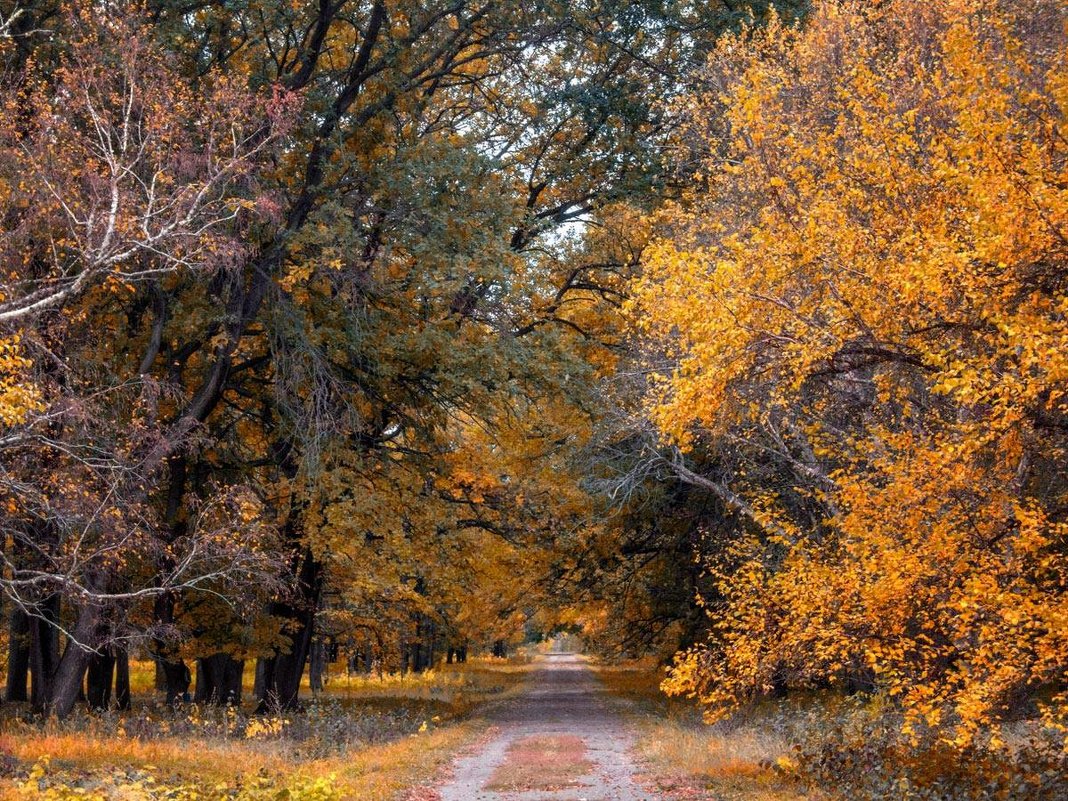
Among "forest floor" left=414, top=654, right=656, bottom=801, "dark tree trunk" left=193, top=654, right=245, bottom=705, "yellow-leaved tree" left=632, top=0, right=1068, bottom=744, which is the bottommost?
"forest floor" left=414, top=654, right=656, bottom=801

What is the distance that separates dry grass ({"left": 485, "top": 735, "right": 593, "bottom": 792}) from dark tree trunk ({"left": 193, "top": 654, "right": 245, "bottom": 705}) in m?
9.36

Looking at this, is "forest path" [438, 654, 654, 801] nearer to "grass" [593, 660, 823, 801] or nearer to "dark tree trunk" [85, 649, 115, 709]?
"grass" [593, 660, 823, 801]

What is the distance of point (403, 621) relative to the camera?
99.6 ft

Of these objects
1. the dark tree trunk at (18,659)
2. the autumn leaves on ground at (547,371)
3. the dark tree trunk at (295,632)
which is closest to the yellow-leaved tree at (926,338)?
the autumn leaves on ground at (547,371)

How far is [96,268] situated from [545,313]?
12.5 m

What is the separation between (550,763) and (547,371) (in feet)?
20.7

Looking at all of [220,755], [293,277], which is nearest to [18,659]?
[293,277]

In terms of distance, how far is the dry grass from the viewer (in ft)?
45.2

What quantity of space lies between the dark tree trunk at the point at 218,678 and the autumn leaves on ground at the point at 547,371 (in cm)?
18

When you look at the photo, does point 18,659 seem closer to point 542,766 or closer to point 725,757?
point 542,766

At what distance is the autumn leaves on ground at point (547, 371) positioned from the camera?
935cm

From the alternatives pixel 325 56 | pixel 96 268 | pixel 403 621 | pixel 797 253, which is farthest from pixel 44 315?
pixel 403 621

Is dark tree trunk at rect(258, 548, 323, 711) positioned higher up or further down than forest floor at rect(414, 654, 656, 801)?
higher up

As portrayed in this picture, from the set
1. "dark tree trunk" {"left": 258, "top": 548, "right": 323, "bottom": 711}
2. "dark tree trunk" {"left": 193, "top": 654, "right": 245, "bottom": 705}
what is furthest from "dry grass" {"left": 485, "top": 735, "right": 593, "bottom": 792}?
"dark tree trunk" {"left": 193, "top": 654, "right": 245, "bottom": 705}
